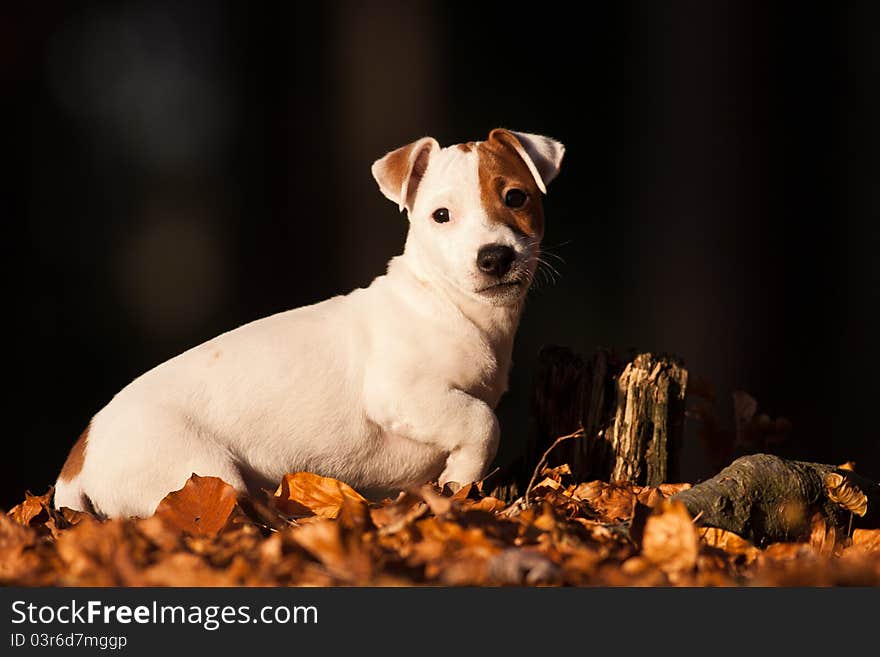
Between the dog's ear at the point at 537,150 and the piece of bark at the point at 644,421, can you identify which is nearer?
the dog's ear at the point at 537,150

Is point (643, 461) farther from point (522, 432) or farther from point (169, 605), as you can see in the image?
point (522, 432)

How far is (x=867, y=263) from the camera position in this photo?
19.1 feet

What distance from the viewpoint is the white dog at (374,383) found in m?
2.87

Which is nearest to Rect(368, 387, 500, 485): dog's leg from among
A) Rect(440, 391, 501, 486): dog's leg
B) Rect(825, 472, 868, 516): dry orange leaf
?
Rect(440, 391, 501, 486): dog's leg

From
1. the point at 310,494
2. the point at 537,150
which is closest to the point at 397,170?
the point at 537,150

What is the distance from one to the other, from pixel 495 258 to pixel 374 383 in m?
0.53

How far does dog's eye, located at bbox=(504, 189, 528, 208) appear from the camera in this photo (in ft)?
9.96

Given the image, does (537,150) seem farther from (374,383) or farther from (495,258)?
(374,383)

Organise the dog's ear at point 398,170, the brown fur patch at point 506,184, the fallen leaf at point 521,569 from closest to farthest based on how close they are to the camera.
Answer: the fallen leaf at point 521,569
the brown fur patch at point 506,184
the dog's ear at point 398,170

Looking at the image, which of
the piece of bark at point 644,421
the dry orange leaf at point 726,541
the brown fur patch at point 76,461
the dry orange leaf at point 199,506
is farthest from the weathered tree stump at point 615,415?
the brown fur patch at point 76,461

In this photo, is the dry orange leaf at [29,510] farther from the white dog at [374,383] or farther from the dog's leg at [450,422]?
the dog's leg at [450,422]

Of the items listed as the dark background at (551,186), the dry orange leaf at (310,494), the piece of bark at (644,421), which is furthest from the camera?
the dark background at (551,186)

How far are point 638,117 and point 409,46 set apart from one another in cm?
141

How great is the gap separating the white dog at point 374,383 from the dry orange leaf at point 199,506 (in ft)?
0.44
